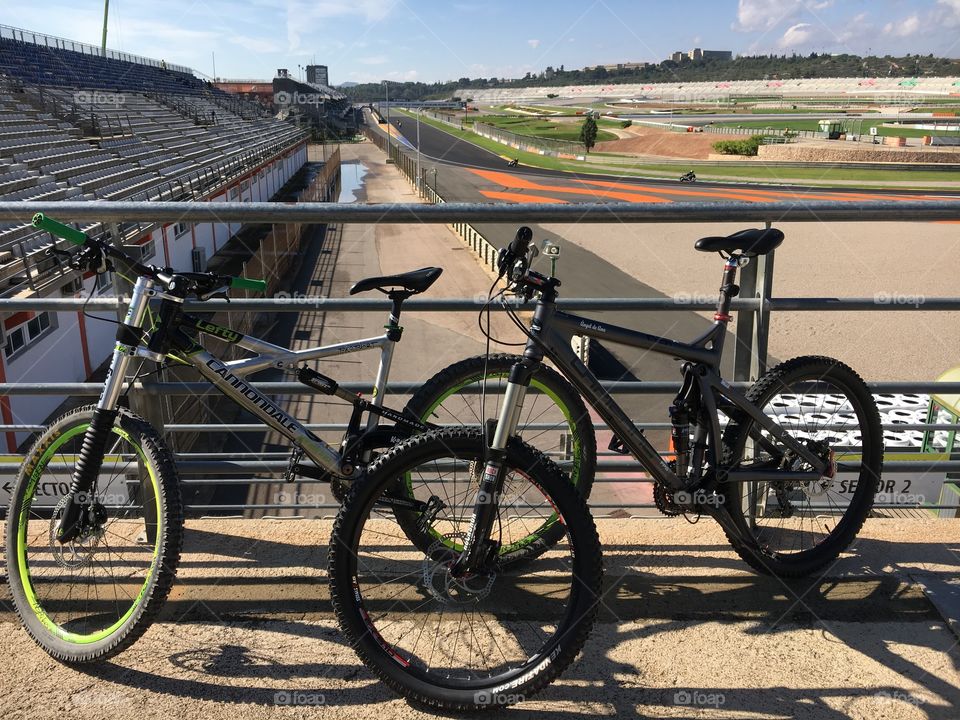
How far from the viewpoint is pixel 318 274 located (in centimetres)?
2536

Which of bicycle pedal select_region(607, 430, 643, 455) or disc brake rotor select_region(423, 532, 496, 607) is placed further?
bicycle pedal select_region(607, 430, 643, 455)

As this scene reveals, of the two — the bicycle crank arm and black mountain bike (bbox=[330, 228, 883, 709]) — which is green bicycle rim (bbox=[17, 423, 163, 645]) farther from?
the bicycle crank arm

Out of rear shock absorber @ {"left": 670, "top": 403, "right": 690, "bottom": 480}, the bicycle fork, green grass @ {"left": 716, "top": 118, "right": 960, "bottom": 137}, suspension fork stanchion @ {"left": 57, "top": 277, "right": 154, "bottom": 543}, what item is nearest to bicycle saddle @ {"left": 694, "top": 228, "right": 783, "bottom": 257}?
rear shock absorber @ {"left": 670, "top": 403, "right": 690, "bottom": 480}

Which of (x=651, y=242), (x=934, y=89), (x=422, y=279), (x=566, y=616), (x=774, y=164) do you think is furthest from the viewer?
(x=934, y=89)

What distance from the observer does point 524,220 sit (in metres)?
2.91

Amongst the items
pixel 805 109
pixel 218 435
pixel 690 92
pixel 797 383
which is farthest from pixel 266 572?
pixel 690 92

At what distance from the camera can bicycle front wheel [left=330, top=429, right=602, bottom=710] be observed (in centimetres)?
211

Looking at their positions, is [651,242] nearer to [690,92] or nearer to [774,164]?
[774,164]

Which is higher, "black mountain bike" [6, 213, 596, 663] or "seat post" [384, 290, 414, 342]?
"seat post" [384, 290, 414, 342]

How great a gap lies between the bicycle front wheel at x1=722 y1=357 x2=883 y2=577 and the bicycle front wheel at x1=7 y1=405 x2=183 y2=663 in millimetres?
Answer: 1851

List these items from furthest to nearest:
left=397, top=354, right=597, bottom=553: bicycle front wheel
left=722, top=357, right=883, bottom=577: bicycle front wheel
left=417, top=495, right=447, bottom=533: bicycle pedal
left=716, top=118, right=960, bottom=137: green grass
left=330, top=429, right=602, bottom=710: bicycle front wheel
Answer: left=716, top=118, right=960, bottom=137: green grass → left=722, top=357, right=883, bottom=577: bicycle front wheel → left=397, top=354, right=597, bottom=553: bicycle front wheel → left=417, top=495, right=447, bottom=533: bicycle pedal → left=330, top=429, right=602, bottom=710: bicycle front wheel

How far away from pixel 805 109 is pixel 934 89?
33.9 m

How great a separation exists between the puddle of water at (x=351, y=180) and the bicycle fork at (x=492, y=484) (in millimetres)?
41777

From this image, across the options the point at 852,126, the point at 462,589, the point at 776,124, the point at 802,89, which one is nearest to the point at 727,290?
the point at 462,589
